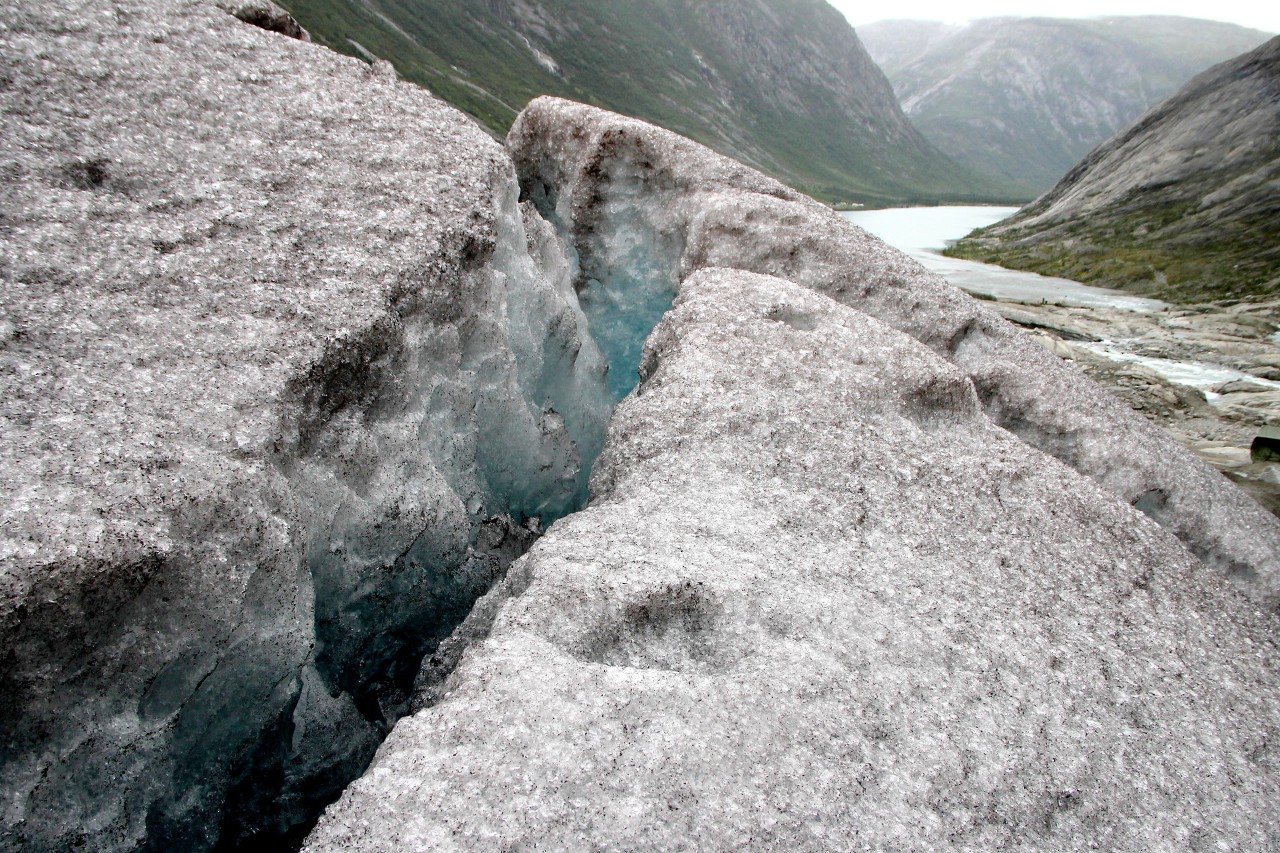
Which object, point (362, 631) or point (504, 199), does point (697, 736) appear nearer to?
point (362, 631)

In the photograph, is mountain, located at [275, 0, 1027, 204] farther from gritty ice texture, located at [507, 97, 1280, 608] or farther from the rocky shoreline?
gritty ice texture, located at [507, 97, 1280, 608]

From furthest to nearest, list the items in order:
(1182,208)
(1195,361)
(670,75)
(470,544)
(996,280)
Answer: (670,75)
(1182,208)
(996,280)
(1195,361)
(470,544)

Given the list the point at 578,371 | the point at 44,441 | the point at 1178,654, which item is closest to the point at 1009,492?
the point at 1178,654

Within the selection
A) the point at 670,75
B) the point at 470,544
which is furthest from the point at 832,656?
the point at 670,75

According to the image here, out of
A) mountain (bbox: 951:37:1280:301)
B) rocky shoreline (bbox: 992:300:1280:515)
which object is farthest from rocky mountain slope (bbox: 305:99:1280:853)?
mountain (bbox: 951:37:1280:301)

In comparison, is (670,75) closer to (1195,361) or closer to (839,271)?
(1195,361)

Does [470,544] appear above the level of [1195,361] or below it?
below

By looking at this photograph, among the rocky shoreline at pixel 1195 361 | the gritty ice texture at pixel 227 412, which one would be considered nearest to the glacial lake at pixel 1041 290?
the rocky shoreline at pixel 1195 361
